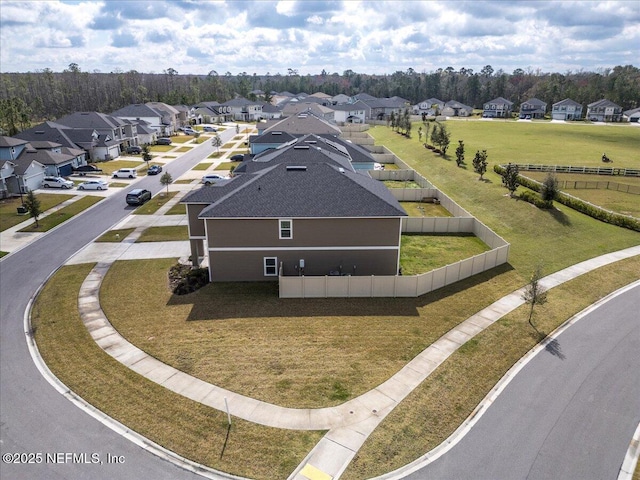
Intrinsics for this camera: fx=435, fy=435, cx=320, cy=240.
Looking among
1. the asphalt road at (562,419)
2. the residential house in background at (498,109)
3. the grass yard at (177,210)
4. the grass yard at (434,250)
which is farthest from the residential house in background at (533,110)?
the asphalt road at (562,419)

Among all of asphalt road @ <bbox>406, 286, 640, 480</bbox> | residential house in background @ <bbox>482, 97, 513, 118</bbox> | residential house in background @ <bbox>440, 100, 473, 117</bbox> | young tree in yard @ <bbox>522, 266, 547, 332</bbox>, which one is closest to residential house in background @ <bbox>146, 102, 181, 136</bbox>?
residential house in background @ <bbox>440, 100, 473, 117</bbox>

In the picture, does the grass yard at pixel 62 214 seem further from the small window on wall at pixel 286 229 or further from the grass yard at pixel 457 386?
the grass yard at pixel 457 386

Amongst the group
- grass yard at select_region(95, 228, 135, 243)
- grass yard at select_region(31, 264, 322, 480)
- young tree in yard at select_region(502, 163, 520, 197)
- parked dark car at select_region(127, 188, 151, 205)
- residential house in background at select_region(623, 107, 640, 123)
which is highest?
residential house in background at select_region(623, 107, 640, 123)

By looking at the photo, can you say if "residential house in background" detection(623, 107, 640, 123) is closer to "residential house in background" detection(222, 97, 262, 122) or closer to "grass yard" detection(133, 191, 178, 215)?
"residential house in background" detection(222, 97, 262, 122)

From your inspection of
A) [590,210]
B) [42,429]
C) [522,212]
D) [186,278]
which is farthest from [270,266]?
[590,210]

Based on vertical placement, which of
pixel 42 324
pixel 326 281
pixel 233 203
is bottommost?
pixel 42 324

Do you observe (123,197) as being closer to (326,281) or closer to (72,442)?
(326,281)

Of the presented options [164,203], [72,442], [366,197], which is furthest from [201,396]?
[164,203]

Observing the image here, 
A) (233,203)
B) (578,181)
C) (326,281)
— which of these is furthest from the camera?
(578,181)
